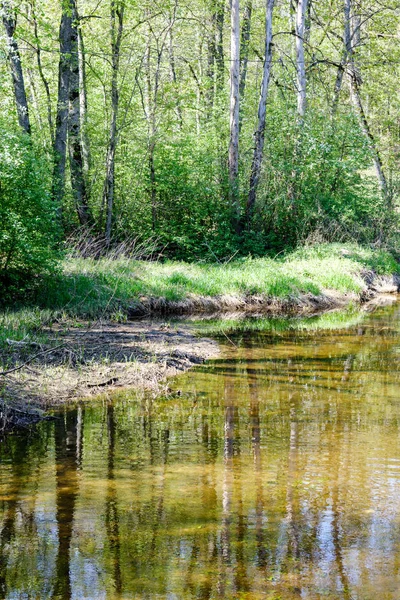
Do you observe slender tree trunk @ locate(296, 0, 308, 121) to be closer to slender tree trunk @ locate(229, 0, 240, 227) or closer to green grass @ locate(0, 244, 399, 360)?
slender tree trunk @ locate(229, 0, 240, 227)

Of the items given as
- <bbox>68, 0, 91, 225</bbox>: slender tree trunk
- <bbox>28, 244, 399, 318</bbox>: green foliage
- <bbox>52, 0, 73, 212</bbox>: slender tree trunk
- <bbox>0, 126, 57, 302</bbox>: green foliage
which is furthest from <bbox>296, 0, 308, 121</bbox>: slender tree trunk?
<bbox>0, 126, 57, 302</bbox>: green foliage

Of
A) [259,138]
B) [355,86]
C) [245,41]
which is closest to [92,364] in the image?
[259,138]

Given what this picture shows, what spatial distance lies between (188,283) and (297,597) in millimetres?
12571

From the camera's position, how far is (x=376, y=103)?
33.8 meters

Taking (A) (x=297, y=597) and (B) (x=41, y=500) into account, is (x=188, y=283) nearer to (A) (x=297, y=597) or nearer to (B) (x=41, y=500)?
(B) (x=41, y=500)

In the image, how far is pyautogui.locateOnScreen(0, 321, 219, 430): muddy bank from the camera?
8477 millimetres

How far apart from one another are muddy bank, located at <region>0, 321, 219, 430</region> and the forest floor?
16 millimetres

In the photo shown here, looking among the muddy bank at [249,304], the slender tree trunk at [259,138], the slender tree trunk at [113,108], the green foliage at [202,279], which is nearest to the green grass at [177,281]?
the green foliage at [202,279]

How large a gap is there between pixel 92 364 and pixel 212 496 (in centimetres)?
438

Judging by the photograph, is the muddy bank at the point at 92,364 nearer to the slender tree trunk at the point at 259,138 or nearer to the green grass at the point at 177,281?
the green grass at the point at 177,281

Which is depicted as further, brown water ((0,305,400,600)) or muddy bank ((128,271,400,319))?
muddy bank ((128,271,400,319))

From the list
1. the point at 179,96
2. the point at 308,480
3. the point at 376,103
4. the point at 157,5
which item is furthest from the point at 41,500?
the point at 376,103

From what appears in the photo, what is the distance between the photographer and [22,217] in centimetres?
1259

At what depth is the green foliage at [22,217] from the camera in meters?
12.2
